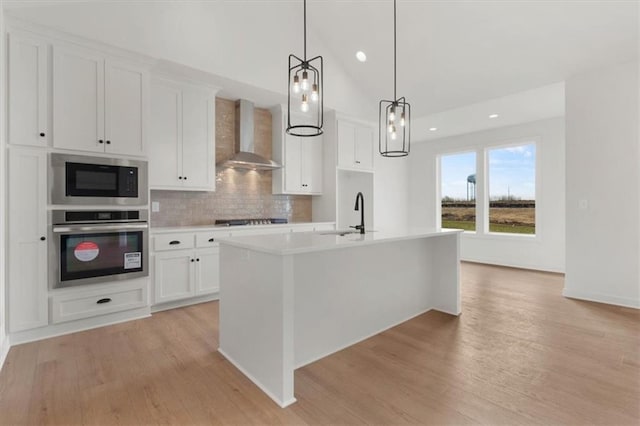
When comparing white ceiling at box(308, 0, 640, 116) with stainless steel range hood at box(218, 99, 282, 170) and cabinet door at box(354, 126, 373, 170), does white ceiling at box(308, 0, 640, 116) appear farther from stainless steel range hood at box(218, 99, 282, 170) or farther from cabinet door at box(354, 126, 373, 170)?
stainless steel range hood at box(218, 99, 282, 170)

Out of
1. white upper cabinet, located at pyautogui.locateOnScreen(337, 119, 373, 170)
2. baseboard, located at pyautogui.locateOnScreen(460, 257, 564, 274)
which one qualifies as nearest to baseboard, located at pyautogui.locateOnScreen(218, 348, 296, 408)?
white upper cabinet, located at pyautogui.locateOnScreen(337, 119, 373, 170)

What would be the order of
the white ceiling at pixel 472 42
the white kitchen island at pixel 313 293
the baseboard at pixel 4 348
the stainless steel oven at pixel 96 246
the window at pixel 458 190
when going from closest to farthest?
the white kitchen island at pixel 313 293 → the baseboard at pixel 4 348 → the stainless steel oven at pixel 96 246 → the white ceiling at pixel 472 42 → the window at pixel 458 190

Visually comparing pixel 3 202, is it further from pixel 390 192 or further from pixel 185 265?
pixel 390 192

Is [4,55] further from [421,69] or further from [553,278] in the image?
[553,278]

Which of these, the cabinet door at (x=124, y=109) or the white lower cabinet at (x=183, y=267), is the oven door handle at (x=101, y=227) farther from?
the cabinet door at (x=124, y=109)

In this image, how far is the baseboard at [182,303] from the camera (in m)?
3.57

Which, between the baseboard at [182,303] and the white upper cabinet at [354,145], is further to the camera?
the white upper cabinet at [354,145]

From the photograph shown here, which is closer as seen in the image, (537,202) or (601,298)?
(601,298)

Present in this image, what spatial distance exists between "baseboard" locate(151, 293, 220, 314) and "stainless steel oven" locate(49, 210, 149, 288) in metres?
0.46

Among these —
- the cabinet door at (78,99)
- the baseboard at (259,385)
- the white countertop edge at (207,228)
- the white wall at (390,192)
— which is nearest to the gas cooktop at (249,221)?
the white countertop edge at (207,228)

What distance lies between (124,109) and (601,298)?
5.64m

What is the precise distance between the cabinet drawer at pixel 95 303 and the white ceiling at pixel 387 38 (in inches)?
93.3

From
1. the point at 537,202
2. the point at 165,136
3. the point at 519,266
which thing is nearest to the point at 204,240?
the point at 165,136

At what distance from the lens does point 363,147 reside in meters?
5.67
